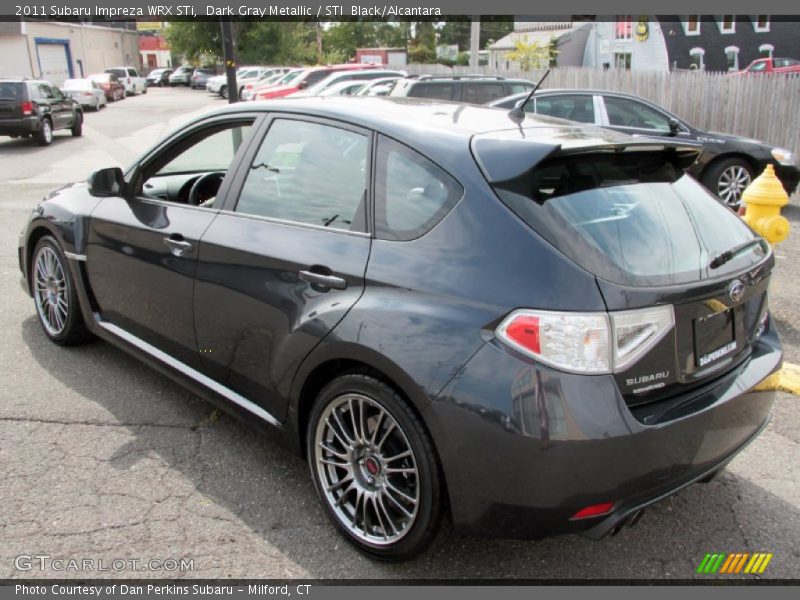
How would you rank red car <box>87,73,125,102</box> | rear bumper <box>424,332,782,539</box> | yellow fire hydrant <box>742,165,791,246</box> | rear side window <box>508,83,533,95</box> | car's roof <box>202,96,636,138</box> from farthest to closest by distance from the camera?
1. red car <box>87,73,125,102</box>
2. rear side window <box>508,83,533,95</box>
3. yellow fire hydrant <box>742,165,791,246</box>
4. car's roof <box>202,96,636,138</box>
5. rear bumper <box>424,332,782,539</box>

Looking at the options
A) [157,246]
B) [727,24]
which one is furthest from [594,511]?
[727,24]

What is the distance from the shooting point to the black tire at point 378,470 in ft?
8.20

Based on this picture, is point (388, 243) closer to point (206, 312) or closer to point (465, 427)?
point (465, 427)

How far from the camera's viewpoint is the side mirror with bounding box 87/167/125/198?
406 centimetres

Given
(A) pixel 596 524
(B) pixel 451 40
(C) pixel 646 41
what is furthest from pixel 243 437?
(B) pixel 451 40

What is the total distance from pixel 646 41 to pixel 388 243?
46.6m

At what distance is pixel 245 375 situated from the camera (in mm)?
3254

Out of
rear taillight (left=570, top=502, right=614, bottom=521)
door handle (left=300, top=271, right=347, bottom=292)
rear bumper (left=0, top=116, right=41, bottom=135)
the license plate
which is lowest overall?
rear bumper (left=0, top=116, right=41, bottom=135)

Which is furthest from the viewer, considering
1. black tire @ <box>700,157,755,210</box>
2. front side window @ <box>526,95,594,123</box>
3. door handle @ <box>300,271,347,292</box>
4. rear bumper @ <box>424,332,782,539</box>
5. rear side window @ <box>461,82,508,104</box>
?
rear side window @ <box>461,82,508,104</box>

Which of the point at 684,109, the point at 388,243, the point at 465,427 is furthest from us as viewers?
the point at 684,109

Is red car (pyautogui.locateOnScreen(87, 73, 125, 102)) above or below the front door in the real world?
below

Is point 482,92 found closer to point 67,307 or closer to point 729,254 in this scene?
point 67,307

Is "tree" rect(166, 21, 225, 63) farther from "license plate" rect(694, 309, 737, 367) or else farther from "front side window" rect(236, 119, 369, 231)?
"license plate" rect(694, 309, 737, 367)

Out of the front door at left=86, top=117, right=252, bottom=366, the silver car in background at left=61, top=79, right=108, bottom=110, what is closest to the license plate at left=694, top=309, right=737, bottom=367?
the front door at left=86, top=117, right=252, bottom=366
